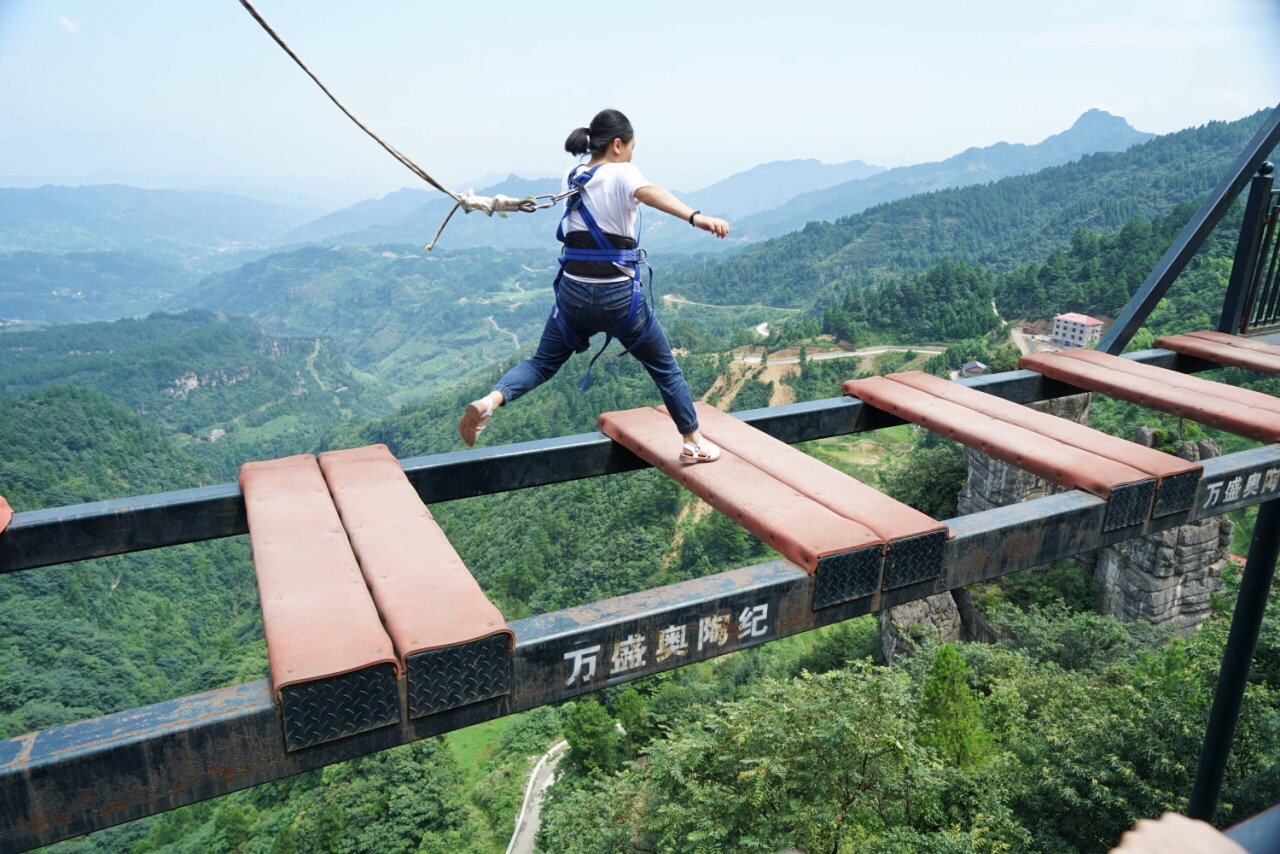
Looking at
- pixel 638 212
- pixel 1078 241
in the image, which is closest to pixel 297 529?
pixel 638 212

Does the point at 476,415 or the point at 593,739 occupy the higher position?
the point at 476,415

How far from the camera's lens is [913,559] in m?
2.71

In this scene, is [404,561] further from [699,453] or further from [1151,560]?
[1151,560]

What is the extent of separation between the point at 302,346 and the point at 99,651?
11046 centimetres

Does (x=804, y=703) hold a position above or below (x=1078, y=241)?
below

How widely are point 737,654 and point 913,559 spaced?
35475 mm

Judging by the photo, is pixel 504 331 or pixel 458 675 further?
pixel 504 331

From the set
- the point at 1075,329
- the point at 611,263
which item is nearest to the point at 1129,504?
the point at 611,263

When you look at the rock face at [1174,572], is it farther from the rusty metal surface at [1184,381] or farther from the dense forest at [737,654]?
the rusty metal surface at [1184,381]

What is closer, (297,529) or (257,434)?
(297,529)

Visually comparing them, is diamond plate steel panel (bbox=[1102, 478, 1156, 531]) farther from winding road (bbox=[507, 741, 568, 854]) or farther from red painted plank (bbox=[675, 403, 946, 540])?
winding road (bbox=[507, 741, 568, 854])

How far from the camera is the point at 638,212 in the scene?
332 centimetres

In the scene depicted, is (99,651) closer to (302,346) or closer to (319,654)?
(319,654)

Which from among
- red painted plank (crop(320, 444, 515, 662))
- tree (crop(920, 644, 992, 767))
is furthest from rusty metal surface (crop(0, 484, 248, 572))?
tree (crop(920, 644, 992, 767))
